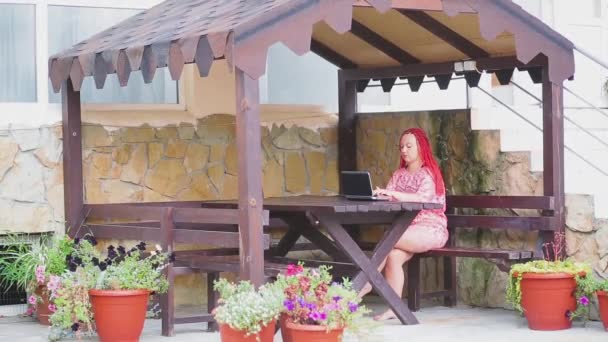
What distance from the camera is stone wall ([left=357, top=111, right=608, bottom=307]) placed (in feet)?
28.4

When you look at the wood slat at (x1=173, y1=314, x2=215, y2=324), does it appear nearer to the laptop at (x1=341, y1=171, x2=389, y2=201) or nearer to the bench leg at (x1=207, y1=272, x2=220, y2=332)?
the bench leg at (x1=207, y1=272, x2=220, y2=332)

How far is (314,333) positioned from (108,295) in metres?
1.59

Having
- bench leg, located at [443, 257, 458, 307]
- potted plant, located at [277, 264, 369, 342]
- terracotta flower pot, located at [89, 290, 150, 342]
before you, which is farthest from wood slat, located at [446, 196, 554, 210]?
terracotta flower pot, located at [89, 290, 150, 342]

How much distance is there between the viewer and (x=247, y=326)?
6930 millimetres

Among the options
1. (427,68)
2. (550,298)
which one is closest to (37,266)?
(427,68)

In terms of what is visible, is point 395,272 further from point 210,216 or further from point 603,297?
point 210,216

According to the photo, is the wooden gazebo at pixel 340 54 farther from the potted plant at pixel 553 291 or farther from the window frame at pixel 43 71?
the potted plant at pixel 553 291

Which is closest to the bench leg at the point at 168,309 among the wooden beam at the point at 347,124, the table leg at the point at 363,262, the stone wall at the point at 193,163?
the table leg at the point at 363,262

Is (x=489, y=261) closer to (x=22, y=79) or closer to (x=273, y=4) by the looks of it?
(x=273, y=4)

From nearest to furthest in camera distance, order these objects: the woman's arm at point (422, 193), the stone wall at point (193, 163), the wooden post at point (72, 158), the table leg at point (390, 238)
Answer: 1. the table leg at point (390, 238)
2. the woman's arm at point (422, 193)
3. the wooden post at point (72, 158)
4. the stone wall at point (193, 163)

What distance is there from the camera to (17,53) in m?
9.27

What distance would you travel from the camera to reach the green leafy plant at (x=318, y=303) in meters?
6.90

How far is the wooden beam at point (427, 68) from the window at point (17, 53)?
266cm

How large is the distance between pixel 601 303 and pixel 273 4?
2979mm
